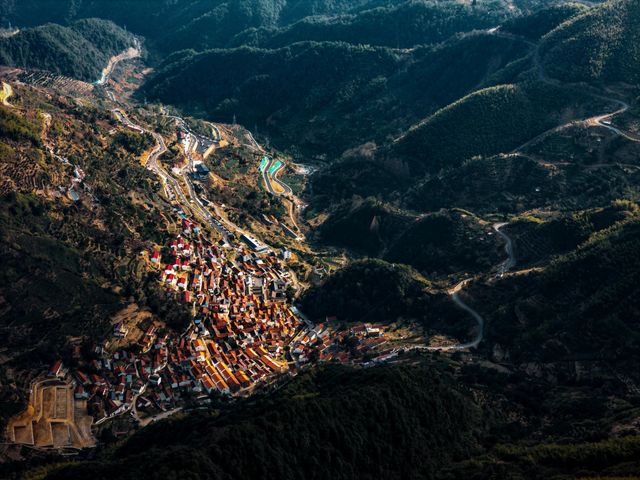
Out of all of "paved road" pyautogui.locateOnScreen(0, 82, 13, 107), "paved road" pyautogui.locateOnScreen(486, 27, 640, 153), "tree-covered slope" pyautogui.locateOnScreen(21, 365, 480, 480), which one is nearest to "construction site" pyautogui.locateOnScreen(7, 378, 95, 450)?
"tree-covered slope" pyautogui.locateOnScreen(21, 365, 480, 480)

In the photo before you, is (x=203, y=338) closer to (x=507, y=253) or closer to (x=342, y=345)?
(x=342, y=345)

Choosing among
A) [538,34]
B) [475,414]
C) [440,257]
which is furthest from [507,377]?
[538,34]

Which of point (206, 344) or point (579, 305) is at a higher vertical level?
point (206, 344)

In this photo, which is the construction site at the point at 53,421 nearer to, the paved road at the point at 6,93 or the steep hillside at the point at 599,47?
the paved road at the point at 6,93

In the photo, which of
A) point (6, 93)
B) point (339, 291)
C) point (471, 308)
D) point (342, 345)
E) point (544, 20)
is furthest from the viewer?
point (544, 20)

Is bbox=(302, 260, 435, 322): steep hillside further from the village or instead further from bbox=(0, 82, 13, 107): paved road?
bbox=(0, 82, 13, 107): paved road

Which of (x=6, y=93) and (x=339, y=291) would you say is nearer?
(x=339, y=291)

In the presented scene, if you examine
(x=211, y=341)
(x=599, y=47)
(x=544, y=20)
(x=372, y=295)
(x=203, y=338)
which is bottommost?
(x=211, y=341)

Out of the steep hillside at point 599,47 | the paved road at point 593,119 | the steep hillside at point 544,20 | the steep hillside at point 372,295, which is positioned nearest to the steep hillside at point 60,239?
the steep hillside at point 372,295

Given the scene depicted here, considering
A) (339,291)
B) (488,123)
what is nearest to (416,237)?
(339,291)
